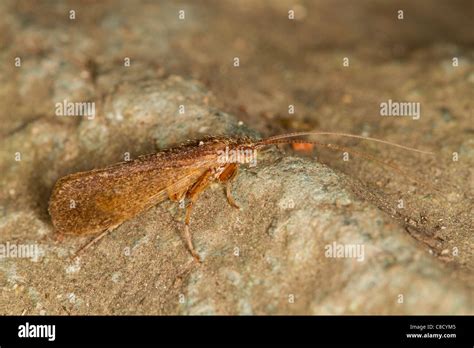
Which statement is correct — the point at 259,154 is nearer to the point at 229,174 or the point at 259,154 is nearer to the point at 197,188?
the point at 229,174

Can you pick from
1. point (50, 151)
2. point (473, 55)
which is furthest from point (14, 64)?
point (473, 55)

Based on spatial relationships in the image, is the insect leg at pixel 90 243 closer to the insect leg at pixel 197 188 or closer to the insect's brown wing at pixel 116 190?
the insect's brown wing at pixel 116 190

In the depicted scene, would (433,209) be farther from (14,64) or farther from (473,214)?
(14,64)

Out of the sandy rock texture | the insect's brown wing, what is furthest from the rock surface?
the insect's brown wing

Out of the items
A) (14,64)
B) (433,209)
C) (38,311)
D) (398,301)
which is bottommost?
(38,311)

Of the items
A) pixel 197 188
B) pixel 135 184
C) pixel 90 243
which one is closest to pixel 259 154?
pixel 197 188

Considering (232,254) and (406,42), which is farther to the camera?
(406,42)
